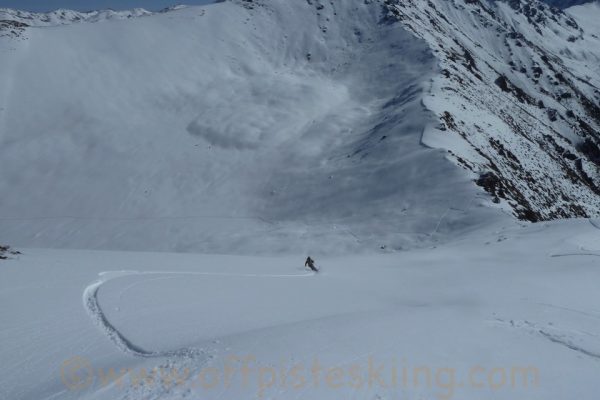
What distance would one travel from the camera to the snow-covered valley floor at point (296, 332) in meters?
6.29

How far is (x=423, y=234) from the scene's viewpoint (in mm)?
23281

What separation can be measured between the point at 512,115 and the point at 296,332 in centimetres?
4654

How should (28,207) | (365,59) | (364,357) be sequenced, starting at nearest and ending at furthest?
(364,357) < (28,207) < (365,59)

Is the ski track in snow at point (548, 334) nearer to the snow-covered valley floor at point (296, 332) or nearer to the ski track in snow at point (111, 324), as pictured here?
the snow-covered valley floor at point (296, 332)

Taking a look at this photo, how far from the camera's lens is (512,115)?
47.2 meters

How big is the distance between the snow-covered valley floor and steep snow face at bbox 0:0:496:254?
11.2 metres

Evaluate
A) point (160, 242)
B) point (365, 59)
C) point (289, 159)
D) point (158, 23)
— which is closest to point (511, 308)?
point (160, 242)

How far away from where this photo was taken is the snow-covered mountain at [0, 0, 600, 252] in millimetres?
27000

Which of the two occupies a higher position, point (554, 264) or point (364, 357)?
point (364, 357)

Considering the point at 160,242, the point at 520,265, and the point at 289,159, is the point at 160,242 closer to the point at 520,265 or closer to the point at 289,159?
the point at 289,159

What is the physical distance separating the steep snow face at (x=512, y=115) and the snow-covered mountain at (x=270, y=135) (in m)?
0.29

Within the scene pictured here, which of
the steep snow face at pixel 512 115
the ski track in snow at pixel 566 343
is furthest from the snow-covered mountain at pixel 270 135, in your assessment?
the ski track in snow at pixel 566 343

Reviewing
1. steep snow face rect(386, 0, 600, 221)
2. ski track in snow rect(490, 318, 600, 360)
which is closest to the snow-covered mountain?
→ steep snow face rect(386, 0, 600, 221)

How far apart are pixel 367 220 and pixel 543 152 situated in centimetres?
2496
